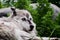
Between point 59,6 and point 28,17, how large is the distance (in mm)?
3482

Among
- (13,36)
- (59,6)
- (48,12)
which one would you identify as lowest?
(59,6)

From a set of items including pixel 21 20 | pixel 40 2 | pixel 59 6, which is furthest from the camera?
pixel 59 6

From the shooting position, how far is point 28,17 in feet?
19.7

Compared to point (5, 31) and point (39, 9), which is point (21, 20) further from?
point (5, 31)

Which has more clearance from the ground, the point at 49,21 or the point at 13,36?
the point at 13,36

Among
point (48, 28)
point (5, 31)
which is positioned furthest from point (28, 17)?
point (5, 31)

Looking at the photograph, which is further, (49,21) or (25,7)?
(25,7)

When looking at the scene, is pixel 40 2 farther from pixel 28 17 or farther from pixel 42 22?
pixel 28 17

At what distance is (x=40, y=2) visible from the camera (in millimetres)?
7383

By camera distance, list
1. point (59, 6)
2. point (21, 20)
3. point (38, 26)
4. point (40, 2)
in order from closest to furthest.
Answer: point (21, 20)
point (38, 26)
point (40, 2)
point (59, 6)

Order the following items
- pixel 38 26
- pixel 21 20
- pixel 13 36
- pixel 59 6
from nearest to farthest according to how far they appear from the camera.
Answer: pixel 13 36 → pixel 21 20 → pixel 38 26 → pixel 59 6

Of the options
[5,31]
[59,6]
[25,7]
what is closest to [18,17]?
[25,7]

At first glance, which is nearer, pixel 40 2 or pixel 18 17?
pixel 18 17

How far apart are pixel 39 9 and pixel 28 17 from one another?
5.00 feet
